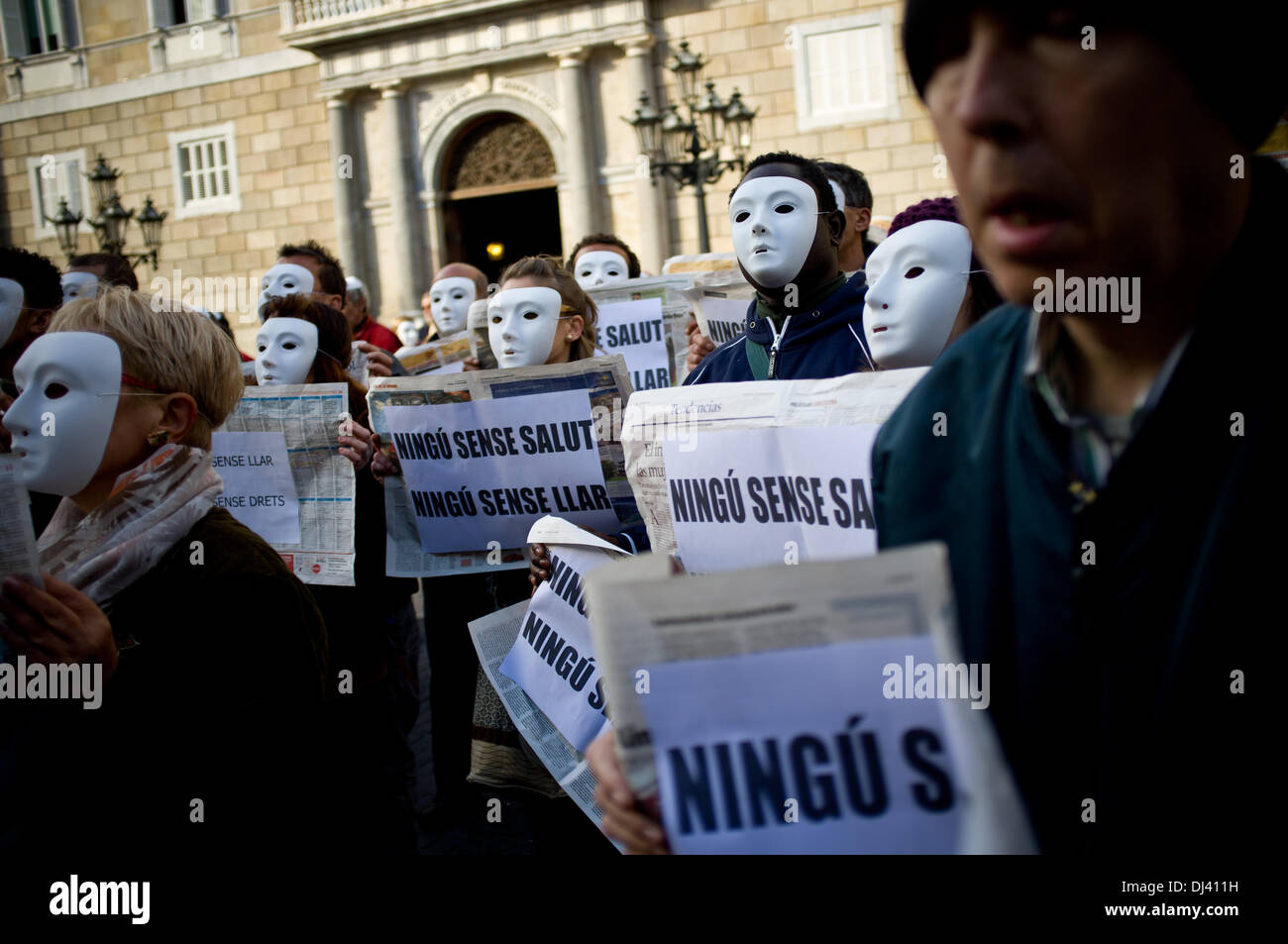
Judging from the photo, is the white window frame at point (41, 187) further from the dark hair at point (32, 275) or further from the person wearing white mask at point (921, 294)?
the person wearing white mask at point (921, 294)

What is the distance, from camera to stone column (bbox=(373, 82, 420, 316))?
59.6 feet

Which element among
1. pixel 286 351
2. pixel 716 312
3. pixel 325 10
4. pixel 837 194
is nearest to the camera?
pixel 837 194

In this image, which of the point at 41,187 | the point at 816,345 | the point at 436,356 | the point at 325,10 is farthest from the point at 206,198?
the point at 816,345

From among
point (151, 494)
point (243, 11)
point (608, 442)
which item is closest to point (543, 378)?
point (608, 442)

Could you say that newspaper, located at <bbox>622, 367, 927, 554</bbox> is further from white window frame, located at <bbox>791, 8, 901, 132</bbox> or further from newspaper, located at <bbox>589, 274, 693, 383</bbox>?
white window frame, located at <bbox>791, 8, 901, 132</bbox>

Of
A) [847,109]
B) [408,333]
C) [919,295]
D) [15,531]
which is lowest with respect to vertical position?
[15,531]

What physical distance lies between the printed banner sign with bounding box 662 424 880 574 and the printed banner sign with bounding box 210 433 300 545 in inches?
80.4

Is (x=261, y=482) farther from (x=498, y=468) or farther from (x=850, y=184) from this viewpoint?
(x=850, y=184)

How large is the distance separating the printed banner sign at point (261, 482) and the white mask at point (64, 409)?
5.15 feet

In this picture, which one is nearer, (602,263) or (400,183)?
(602,263)

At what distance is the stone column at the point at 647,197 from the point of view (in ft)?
53.3

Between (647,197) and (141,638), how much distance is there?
15210 mm

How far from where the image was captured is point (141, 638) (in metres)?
1.97
